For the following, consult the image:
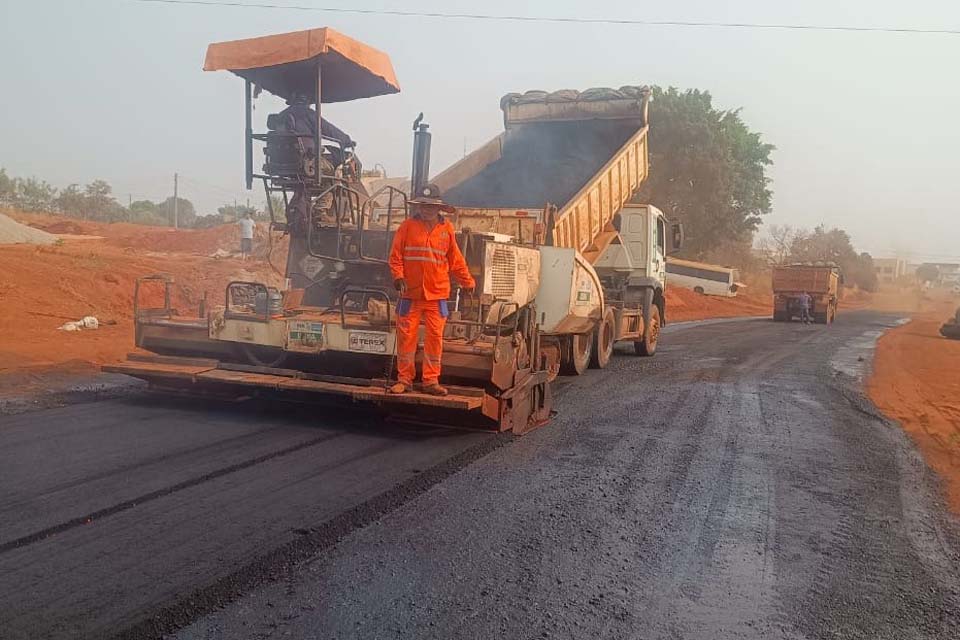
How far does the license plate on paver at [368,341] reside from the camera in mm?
6395

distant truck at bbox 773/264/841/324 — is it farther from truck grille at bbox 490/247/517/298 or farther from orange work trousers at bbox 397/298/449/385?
orange work trousers at bbox 397/298/449/385

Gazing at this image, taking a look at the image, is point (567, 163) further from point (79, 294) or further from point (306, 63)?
point (79, 294)

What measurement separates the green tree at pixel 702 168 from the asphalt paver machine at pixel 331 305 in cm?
3058

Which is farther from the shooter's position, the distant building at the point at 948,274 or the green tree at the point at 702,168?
the distant building at the point at 948,274

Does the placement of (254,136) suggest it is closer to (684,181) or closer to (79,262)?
(79,262)

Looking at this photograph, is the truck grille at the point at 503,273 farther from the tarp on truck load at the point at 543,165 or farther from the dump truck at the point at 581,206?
the tarp on truck load at the point at 543,165

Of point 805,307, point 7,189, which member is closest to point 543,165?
point 805,307

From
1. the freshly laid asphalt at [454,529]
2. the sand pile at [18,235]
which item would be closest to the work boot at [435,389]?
the freshly laid asphalt at [454,529]

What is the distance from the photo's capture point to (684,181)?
3878cm

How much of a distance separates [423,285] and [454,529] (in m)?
2.33

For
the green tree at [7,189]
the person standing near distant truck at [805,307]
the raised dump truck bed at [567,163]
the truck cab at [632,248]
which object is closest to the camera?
the raised dump truck bed at [567,163]

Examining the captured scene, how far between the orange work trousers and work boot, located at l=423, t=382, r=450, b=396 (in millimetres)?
25

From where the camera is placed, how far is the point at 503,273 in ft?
23.5

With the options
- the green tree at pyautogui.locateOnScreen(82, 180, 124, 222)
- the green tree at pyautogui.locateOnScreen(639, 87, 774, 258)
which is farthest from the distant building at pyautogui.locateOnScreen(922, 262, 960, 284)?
the green tree at pyautogui.locateOnScreen(82, 180, 124, 222)
